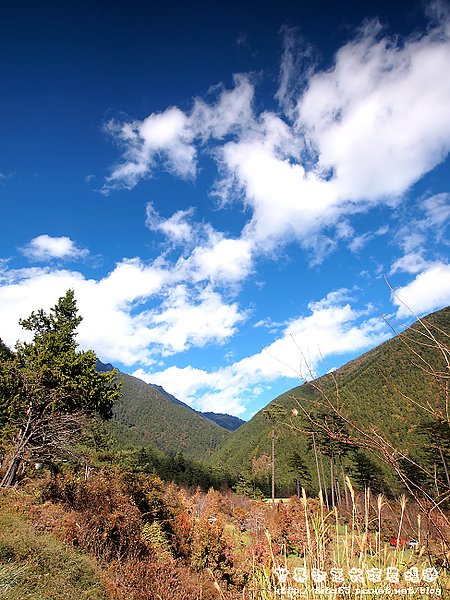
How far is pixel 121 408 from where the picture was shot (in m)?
194

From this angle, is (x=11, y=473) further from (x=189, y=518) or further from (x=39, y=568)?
(x=189, y=518)

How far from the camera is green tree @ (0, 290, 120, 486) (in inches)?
544

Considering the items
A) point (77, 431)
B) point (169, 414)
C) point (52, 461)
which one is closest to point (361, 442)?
point (77, 431)

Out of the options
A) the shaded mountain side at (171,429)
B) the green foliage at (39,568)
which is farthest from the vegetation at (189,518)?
the shaded mountain side at (171,429)

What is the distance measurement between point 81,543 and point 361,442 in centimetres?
1056

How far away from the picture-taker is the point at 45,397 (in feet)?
46.6

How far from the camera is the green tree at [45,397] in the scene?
1383 cm

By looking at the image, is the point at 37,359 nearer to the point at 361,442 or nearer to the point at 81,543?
the point at 81,543

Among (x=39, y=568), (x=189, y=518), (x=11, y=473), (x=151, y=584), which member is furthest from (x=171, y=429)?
(x=39, y=568)

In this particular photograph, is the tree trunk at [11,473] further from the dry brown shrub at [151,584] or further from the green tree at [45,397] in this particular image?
the dry brown shrub at [151,584]

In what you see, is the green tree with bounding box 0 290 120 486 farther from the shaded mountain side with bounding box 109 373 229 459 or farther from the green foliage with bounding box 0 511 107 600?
the shaded mountain side with bounding box 109 373 229 459

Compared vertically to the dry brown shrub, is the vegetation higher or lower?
higher

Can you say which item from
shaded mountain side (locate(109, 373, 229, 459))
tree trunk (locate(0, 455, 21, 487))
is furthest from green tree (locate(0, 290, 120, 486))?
shaded mountain side (locate(109, 373, 229, 459))

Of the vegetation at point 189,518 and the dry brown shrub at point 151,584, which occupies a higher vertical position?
the vegetation at point 189,518
